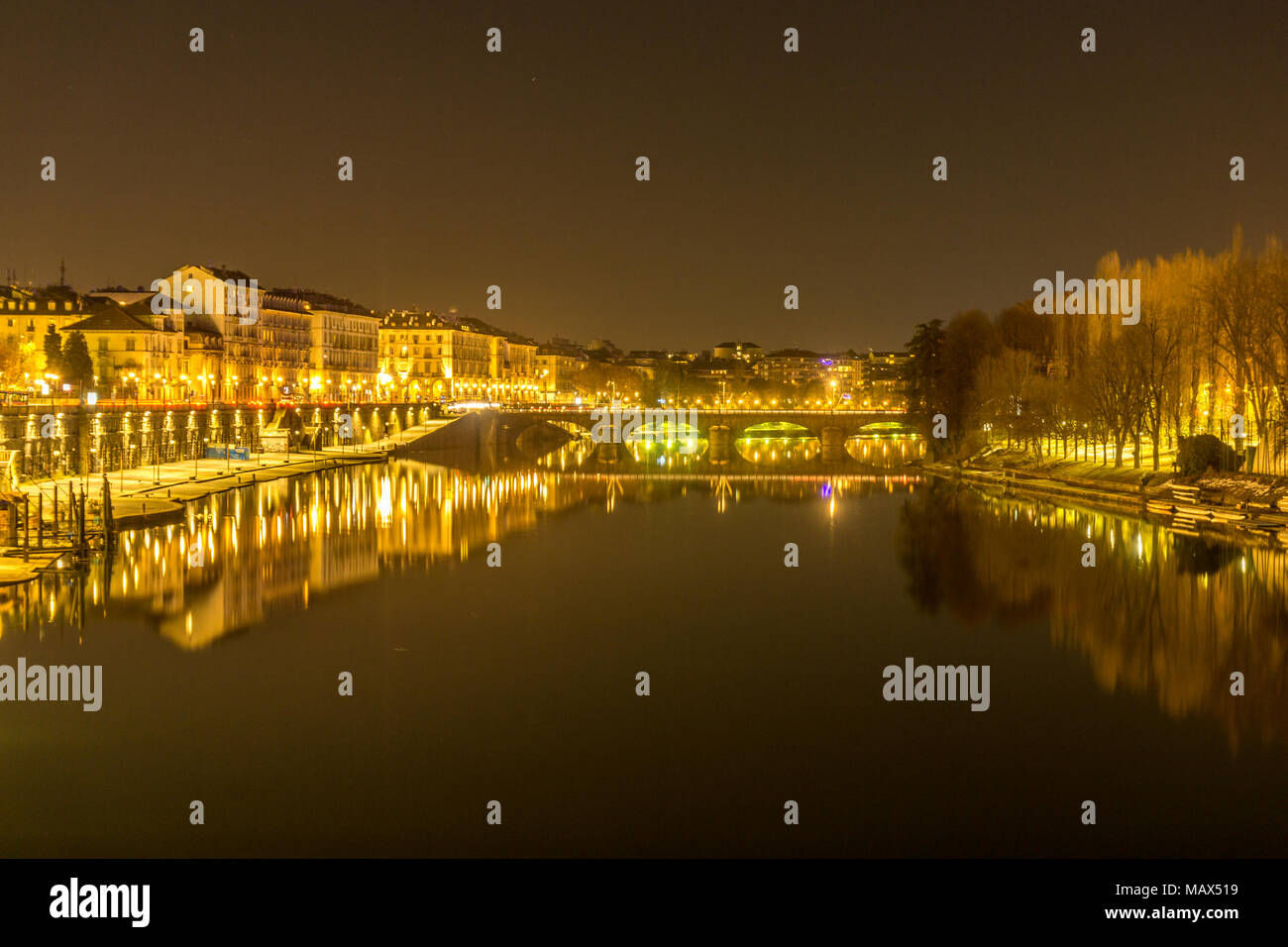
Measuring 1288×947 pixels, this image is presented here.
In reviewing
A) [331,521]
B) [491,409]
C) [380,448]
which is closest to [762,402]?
[491,409]

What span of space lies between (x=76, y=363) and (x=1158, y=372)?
6498cm

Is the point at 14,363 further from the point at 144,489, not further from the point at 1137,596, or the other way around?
the point at 1137,596

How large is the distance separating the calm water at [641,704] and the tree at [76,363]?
54580 millimetres

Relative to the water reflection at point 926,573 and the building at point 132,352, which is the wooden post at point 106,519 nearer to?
the water reflection at point 926,573

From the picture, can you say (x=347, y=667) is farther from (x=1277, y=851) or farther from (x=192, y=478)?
(x=192, y=478)

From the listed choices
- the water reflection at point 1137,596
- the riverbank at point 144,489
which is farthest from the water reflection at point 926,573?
the riverbank at point 144,489

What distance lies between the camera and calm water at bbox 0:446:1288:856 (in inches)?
554

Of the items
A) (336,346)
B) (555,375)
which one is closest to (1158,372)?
(336,346)

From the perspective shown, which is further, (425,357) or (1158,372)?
(425,357)

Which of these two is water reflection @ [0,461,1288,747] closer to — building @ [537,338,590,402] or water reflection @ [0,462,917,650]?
water reflection @ [0,462,917,650]

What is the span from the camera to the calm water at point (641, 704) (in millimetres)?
14078

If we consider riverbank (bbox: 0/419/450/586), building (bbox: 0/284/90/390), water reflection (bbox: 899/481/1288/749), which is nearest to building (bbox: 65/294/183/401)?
building (bbox: 0/284/90/390)

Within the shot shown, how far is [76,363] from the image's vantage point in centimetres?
8412
